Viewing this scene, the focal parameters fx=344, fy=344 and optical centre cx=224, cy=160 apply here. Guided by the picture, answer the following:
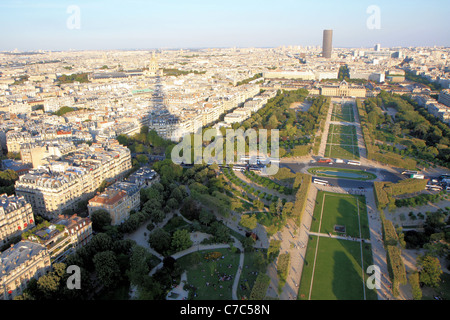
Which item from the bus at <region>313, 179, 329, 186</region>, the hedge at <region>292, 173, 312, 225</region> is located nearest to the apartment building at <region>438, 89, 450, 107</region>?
the bus at <region>313, 179, 329, 186</region>

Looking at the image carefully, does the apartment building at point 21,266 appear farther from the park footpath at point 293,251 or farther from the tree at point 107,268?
the park footpath at point 293,251

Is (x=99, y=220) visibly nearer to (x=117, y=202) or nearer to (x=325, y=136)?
(x=117, y=202)

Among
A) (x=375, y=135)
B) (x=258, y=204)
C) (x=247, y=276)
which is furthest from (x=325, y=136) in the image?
(x=247, y=276)

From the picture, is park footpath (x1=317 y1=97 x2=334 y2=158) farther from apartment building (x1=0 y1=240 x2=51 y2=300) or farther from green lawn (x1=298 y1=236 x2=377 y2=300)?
apartment building (x1=0 y1=240 x2=51 y2=300)

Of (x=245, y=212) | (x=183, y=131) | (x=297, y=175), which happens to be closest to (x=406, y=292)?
(x=245, y=212)

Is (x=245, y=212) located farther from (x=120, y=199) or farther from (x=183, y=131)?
(x=183, y=131)

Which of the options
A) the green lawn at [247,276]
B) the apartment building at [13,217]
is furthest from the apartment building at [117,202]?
the green lawn at [247,276]
